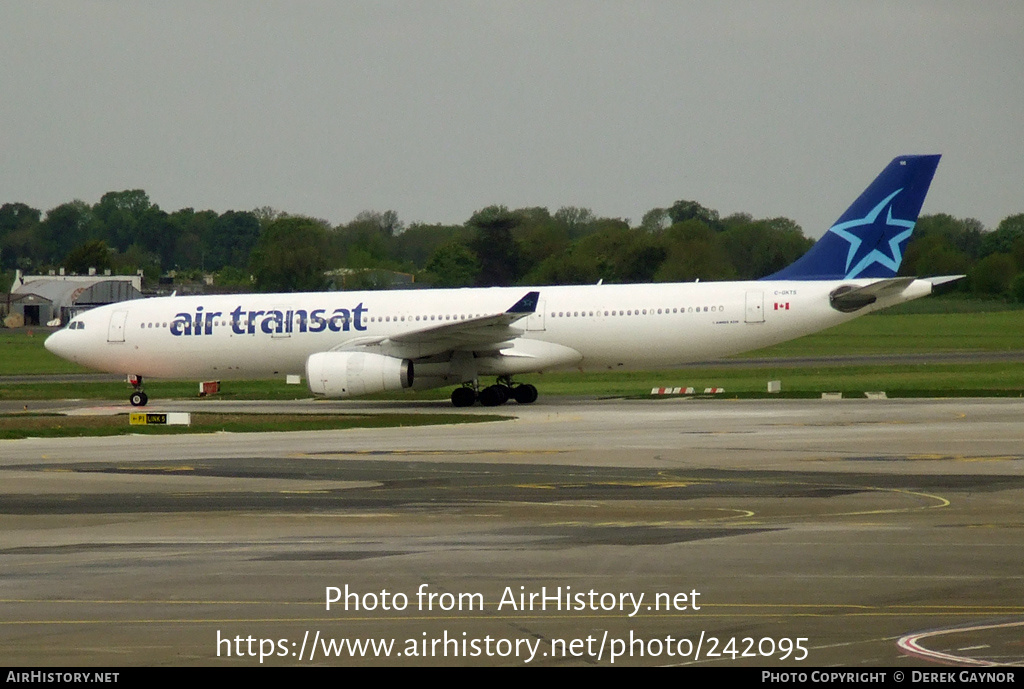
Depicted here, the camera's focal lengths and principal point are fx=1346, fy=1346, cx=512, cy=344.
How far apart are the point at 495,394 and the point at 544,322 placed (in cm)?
244

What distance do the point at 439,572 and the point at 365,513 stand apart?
4300 mm

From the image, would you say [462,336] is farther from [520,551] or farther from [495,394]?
[520,551]

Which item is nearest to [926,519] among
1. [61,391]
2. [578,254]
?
[61,391]

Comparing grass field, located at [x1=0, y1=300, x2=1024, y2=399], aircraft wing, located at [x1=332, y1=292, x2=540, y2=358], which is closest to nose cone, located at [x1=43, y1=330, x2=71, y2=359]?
grass field, located at [x1=0, y1=300, x2=1024, y2=399]

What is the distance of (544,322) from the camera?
124 ft

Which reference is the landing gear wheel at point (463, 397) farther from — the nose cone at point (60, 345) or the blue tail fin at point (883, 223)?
the nose cone at point (60, 345)

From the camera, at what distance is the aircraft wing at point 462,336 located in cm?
3581

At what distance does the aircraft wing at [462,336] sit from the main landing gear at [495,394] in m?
1.24

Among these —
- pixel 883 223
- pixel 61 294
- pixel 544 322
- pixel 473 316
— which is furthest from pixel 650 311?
pixel 61 294

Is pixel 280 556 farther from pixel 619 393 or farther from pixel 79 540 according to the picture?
pixel 619 393

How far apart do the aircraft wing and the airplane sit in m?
0.04

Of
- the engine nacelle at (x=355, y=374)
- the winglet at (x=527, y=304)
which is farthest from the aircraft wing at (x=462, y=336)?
the engine nacelle at (x=355, y=374)

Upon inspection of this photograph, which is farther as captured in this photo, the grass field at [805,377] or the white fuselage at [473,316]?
the grass field at [805,377]

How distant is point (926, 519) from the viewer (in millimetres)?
14727
